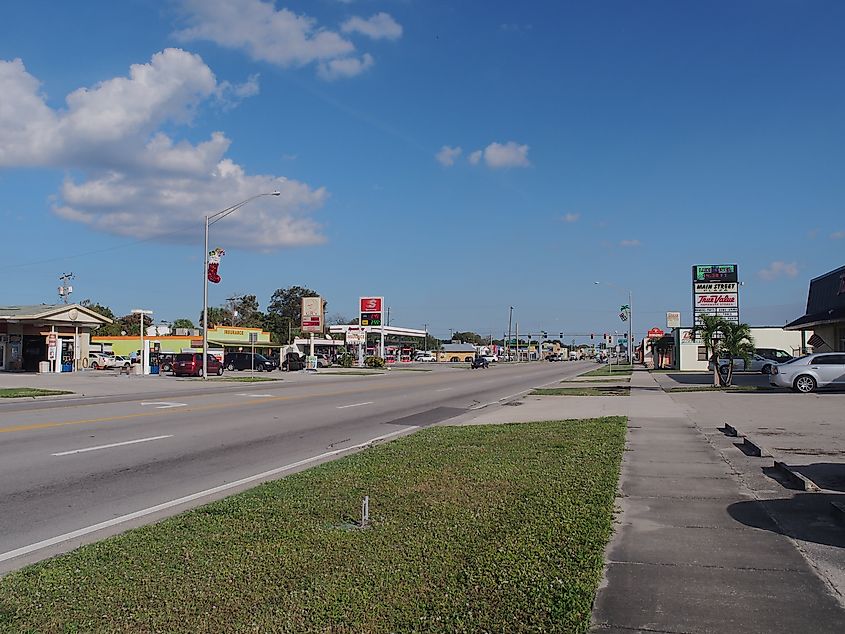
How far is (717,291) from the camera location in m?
53.0

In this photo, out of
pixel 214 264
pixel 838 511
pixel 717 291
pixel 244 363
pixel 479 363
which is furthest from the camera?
pixel 479 363

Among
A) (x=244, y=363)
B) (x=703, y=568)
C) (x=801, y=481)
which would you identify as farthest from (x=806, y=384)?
(x=244, y=363)

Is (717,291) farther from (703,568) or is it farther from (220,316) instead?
(220,316)

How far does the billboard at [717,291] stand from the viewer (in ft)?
173

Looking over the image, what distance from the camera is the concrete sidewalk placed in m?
4.50

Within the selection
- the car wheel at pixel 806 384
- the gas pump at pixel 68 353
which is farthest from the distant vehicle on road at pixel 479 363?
the car wheel at pixel 806 384

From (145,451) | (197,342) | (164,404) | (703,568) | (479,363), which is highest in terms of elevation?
(197,342)

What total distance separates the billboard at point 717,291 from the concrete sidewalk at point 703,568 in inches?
1836

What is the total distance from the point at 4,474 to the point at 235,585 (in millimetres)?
6856

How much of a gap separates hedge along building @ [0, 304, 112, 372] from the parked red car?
9287mm

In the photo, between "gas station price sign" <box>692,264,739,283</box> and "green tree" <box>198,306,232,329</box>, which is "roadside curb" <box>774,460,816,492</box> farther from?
"green tree" <box>198,306,232,329</box>

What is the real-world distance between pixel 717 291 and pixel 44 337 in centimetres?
5102

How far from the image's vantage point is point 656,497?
26.7 feet

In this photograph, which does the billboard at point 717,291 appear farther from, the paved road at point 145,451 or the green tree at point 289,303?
the green tree at point 289,303
